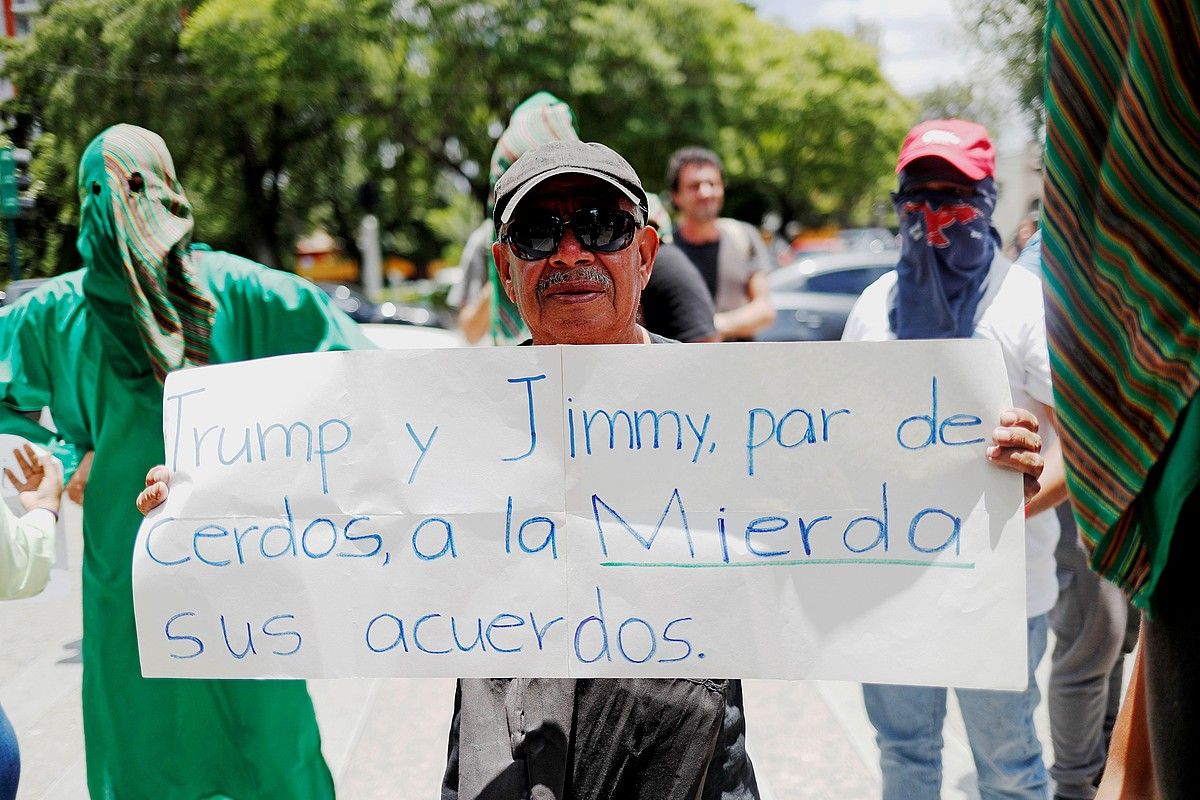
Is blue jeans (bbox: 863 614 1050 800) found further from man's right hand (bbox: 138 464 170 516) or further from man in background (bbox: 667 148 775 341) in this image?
man in background (bbox: 667 148 775 341)

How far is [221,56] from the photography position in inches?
750

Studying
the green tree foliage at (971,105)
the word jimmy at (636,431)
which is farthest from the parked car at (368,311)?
the word jimmy at (636,431)

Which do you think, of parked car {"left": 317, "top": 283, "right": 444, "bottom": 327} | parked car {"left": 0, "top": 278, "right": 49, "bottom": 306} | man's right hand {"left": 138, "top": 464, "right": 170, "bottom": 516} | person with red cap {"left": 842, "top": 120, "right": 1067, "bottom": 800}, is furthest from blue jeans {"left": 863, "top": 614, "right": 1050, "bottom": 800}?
parked car {"left": 317, "top": 283, "right": 444, "bottom": 327}

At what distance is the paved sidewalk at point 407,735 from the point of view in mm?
3654

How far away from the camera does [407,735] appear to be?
13.5 ft

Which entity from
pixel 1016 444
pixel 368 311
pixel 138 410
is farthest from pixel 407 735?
pixel 368 311

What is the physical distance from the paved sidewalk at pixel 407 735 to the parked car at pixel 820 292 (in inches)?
237

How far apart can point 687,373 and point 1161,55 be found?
95cm

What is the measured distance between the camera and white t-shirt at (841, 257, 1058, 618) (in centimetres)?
248

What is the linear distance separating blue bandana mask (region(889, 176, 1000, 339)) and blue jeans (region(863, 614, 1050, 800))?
771 millimetres

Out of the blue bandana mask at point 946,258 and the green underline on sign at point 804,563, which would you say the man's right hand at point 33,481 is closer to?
the green underline on sign at point 804,563

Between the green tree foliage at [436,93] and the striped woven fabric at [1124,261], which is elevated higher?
the green tree foliage at [436,93]

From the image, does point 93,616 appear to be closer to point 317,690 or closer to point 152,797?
point 152,797

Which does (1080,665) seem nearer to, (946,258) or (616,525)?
(946,258)
